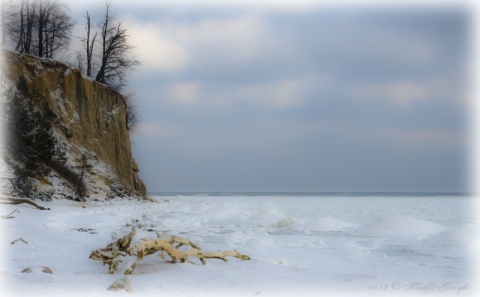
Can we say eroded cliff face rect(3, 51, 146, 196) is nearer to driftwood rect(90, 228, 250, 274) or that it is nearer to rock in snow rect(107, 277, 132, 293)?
driftwood rect(90, 228, 250, 274)

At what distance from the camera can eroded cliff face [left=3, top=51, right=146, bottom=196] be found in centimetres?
2345

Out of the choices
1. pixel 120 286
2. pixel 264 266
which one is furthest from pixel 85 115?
pixel 120 286

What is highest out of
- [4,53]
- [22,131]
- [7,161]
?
[4,53]

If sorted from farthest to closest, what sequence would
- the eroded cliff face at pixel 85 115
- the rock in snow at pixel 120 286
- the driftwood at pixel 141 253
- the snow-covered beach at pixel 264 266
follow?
the eroded cliff face at pixel 85 115
the driftwood at pixel 141 253
the snow-covered beach at pixel 264 266
the rock in snow at pixel 120 286

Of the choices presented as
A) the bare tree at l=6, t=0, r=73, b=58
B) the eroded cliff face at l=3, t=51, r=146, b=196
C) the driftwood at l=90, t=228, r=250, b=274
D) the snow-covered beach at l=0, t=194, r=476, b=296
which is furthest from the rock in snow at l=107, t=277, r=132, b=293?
the bare tree at l=6, t=0, r=73, b=58

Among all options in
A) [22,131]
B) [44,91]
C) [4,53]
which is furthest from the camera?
[44,91]

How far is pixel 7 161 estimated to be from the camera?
16.4 metres

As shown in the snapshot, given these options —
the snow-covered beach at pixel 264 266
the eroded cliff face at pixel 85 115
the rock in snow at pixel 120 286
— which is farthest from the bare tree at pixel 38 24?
the rock in snow at pixel 120 286

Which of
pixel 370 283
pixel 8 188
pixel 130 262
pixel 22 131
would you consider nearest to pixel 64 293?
pixel 130 262

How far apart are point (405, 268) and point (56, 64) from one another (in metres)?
23.9

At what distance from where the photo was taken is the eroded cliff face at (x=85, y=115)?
2345cm

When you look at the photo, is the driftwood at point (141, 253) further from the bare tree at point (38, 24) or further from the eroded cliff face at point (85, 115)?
the bare tree at point (38, 24)

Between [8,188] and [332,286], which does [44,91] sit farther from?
[332,286]

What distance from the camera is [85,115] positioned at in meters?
26.8
